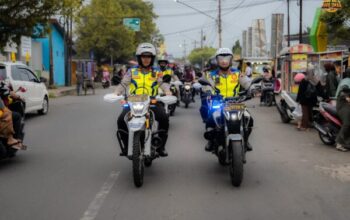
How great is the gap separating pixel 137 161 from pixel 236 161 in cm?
121

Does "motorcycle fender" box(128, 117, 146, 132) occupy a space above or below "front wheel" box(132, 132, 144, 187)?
above

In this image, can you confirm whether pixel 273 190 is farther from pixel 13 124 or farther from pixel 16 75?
pixel 16 75

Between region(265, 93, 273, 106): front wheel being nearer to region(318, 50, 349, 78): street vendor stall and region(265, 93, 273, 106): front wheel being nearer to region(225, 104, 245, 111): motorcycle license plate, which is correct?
region(318, 50, 349, 78): street vendor stall

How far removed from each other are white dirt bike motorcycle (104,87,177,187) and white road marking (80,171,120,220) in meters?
0.41

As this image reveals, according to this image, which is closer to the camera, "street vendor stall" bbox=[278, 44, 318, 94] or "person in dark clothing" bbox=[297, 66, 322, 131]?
"person in dark clothing" bbox=[297, 66, 322, 131]

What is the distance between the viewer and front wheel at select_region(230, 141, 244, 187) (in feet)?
21.3

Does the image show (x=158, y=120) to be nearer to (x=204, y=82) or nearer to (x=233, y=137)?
(x=204, y=82)

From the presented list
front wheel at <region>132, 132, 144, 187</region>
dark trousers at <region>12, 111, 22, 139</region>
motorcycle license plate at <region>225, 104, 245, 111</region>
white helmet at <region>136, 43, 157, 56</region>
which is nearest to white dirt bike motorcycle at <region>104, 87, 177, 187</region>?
front wheel at <region>132, 132, 144, 187</region>

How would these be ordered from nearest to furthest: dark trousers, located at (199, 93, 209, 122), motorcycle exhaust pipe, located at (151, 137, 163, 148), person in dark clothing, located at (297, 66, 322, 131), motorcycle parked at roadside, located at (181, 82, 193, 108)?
motorcycle exhaust pipe, located at (151, 137, 163, 148) → dark trousers, located at (199, 93, 209, 122) → person in dark clothing, located at (297, 66, 322, 131) → motorcycle parked at roadside, located at (181, 82, 193, 108)

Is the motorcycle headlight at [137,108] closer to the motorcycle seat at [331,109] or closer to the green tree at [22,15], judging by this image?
the motorcycle seat at [331,109]

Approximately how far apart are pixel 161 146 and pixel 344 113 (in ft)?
13.4

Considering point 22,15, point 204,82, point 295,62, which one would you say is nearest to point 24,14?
point 22,15

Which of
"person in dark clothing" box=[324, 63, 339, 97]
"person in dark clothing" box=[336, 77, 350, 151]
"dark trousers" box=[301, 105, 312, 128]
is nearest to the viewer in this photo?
"person in dark clothing" box=[336, 77, 350, 151]

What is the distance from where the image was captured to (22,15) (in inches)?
780
